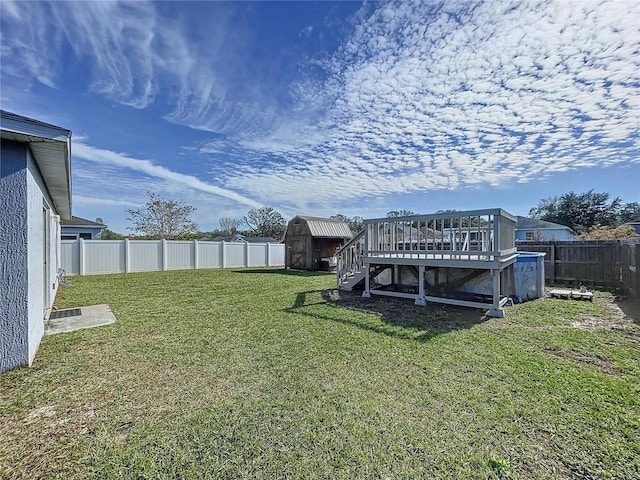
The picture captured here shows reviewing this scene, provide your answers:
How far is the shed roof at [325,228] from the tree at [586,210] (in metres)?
26.4

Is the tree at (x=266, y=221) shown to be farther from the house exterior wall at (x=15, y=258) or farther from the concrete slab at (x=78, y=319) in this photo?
the house exterior wall at (x=15, y=258)

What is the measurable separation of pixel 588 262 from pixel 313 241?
1162 cm

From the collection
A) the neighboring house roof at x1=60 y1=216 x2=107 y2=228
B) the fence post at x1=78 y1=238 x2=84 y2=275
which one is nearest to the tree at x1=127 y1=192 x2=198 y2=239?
the neighboring house roof at x1=60 y1=216 x2=107 y2=228

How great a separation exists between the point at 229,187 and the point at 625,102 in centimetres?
2423

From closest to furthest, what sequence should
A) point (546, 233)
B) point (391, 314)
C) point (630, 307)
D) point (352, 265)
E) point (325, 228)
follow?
point (391, 314) < point (630, 307) < point (352, 265) < point (325, 228) < point (546, 233)

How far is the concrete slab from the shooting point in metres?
5.11

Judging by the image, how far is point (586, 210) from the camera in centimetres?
3259

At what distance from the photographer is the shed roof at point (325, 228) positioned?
1680 cm

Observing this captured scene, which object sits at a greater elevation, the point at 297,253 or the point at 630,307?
the point at 297,253

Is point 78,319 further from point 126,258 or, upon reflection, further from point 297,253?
point 297,253

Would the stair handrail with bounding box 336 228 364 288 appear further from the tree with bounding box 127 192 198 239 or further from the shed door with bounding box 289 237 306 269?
the tree with bounding box 127 192 198 239

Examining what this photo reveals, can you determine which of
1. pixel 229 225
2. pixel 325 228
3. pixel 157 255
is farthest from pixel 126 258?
pixel 229 225

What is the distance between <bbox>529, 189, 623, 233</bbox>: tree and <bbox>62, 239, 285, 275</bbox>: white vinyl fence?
31401mm

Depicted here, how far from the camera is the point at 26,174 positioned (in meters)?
3.45
